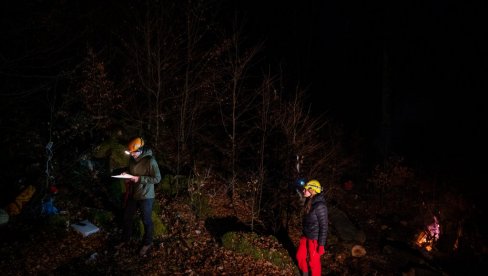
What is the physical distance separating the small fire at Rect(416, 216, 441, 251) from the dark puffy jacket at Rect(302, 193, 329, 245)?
25.8 ft

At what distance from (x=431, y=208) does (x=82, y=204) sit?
1236cm

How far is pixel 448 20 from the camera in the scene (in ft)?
66.3

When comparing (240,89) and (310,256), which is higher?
(240,89)

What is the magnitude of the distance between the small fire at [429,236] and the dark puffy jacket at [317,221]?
7862 mm

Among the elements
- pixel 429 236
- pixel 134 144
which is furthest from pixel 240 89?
pixel 429 236

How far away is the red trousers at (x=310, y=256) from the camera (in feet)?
22.2

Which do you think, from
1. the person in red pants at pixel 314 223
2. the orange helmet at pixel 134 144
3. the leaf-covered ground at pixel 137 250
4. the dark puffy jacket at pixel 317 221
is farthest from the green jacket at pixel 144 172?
the dark puffy jacket at pixel 317 221

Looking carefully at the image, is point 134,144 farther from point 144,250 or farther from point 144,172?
point 144,250

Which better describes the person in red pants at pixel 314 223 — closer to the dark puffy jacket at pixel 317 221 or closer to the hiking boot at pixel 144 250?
the dark puffy jacket at pixel 317 221

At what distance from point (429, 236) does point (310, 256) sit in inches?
311

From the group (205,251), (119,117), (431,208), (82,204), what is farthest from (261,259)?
(431,208)

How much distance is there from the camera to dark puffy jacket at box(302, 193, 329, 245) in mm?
6500

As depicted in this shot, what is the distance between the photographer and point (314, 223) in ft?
21.6

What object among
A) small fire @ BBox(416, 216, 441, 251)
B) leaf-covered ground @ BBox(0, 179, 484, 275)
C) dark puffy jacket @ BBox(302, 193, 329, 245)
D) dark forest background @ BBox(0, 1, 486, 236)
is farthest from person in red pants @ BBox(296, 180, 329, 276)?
small fire @ BBox(416, 216, 441, 251)
